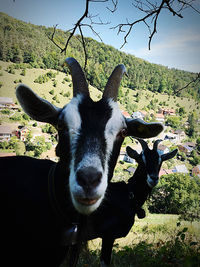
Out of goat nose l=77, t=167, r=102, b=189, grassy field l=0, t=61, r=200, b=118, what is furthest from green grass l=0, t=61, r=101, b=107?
goat nose l=77, t=167, r=102, b=189

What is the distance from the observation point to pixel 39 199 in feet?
7.57

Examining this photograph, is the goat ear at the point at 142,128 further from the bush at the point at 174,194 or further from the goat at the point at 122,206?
the bush at the point at 174,194

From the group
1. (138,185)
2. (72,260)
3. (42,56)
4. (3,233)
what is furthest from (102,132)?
(42,56)

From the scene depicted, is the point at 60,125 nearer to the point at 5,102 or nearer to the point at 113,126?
the point at 113,126

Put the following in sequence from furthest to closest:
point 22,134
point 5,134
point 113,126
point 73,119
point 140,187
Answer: point 22,134 < point 5,134 < point 140,187 < point 113,126 < point 73,119

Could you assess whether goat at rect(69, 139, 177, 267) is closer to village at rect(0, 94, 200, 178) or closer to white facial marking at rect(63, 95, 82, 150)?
white facial marking at rect(63, 95, 82, 150)

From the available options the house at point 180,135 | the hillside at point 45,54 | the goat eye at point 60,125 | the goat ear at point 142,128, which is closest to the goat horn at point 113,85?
the goat ear at point 142,128

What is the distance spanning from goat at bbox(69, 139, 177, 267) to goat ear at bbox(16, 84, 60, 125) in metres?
1.48

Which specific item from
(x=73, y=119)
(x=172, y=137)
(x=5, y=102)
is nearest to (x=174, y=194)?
(x=73, y=119)

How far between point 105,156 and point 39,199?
4.10 feet

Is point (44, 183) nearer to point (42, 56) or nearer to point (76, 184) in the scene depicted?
point (76, 184)

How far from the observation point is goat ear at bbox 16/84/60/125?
2.11 meters

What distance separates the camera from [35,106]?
228 centimetres

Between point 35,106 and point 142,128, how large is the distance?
1.75m
